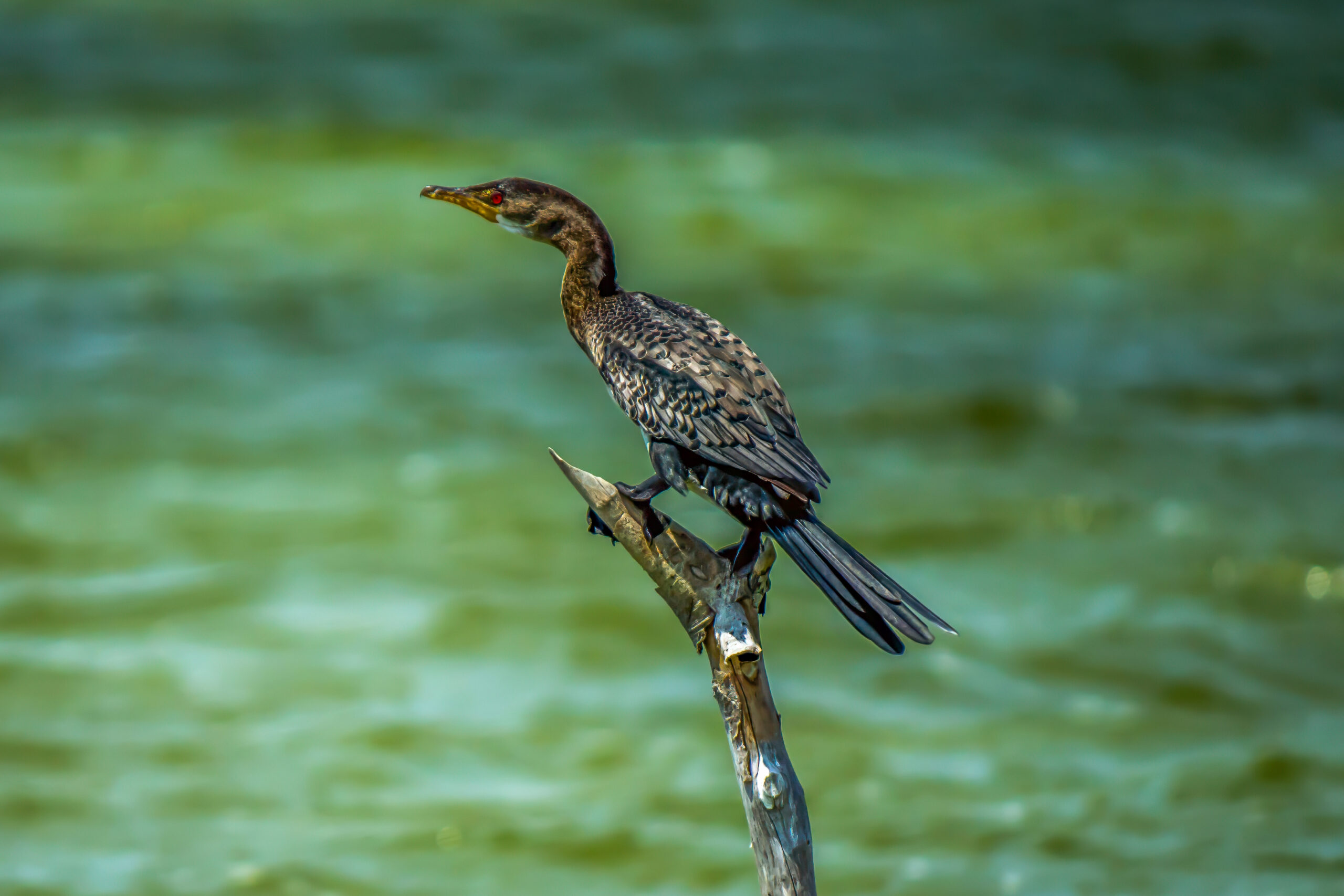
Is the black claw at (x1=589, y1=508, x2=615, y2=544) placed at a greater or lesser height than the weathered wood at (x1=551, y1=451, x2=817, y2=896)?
greater

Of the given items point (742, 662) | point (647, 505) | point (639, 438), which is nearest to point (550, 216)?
point (647, 505)

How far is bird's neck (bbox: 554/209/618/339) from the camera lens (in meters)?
4.08

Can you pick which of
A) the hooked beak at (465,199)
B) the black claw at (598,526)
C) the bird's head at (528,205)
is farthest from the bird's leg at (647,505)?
the hooked beak at (465,199)

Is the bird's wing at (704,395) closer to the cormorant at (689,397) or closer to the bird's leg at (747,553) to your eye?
the cormorant at (689,397)

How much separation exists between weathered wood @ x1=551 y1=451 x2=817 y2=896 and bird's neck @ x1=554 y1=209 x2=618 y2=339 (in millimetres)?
481

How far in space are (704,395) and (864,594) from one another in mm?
720

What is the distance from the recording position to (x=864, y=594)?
3.48 meters

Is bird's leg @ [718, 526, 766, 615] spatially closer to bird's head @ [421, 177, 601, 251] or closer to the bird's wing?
the bird's wing

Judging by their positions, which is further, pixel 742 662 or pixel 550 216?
pixel 550 216

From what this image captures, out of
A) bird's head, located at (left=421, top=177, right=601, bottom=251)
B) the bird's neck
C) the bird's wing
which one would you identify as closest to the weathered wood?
the bird's wing

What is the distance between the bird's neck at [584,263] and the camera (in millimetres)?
4078

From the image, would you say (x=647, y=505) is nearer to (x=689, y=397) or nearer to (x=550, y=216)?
(x=689, y=397)

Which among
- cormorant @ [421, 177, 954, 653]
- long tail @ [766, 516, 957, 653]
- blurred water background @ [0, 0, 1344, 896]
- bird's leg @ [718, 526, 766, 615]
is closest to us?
long tail @ [766, 516, 957, 653]

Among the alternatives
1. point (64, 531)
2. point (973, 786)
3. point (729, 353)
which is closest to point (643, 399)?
point (729, 353)
